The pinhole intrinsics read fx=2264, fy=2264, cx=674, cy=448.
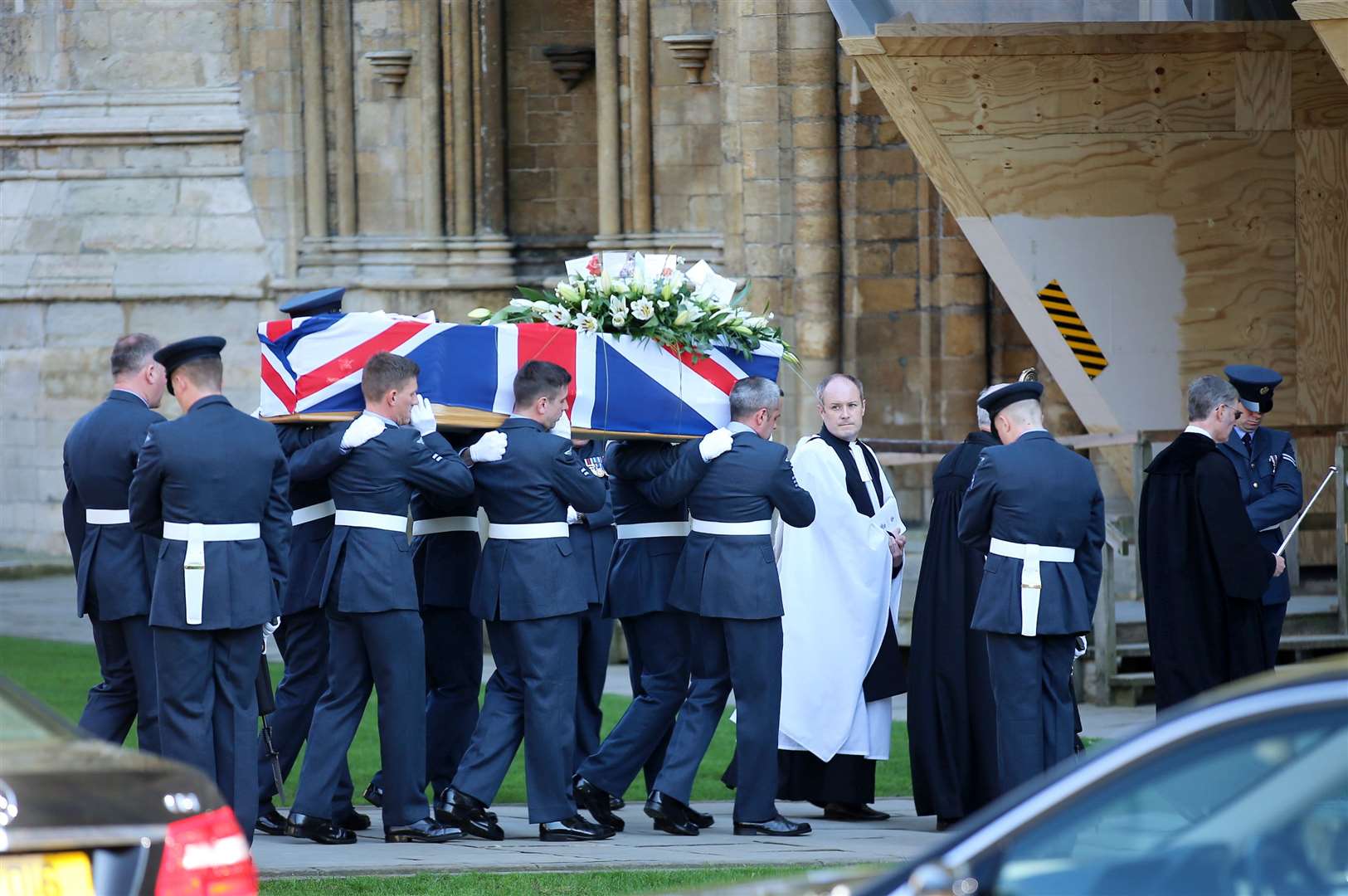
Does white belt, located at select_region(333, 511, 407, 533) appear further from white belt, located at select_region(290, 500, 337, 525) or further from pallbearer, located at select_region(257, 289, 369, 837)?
white belt, located at select_region(290, 500, 337, 525)

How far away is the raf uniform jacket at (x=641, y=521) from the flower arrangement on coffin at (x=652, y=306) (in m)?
0.47

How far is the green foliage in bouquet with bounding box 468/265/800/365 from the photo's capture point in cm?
872

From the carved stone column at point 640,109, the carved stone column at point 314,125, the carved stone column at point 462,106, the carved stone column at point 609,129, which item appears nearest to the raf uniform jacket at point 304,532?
the carved stone column at point 640,109

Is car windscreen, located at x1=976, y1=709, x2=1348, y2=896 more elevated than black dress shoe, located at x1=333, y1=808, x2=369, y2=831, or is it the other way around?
car windscreen, located at x1=976, y1=709, x2=1348, y2=896

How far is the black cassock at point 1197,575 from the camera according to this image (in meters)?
8.57

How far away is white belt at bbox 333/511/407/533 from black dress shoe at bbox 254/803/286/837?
49.9 inches

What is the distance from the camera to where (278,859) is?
7879 millimetres

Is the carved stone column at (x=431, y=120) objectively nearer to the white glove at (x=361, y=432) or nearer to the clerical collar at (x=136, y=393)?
the clerical collar at (x=136, y=393)

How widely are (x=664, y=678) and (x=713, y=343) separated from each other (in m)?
1.33

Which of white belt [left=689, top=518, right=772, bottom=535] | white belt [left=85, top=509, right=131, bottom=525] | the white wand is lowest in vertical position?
the white wand

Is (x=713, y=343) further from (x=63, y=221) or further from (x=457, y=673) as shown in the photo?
(x=63, y=221)

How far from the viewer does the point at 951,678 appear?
905 cm

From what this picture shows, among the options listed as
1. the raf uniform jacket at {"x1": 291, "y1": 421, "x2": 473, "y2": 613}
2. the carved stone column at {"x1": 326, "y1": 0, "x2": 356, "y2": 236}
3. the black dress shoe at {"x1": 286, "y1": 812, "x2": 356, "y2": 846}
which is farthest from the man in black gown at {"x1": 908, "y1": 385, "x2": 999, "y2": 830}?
the carved stone column at {"x1": 326, "y1": 0, "x2": 356, "y2": 236}

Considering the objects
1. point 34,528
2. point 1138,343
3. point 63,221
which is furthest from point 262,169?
point 1138,343
